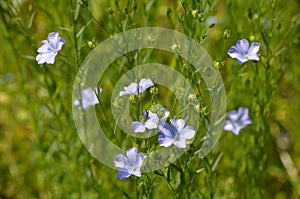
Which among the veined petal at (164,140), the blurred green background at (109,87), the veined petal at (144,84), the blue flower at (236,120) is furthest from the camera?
the blue flower at (236,120)

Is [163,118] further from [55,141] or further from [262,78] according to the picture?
[55,141]

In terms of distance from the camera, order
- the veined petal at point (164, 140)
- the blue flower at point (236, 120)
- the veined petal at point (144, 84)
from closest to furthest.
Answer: the veined petal at point (164, 140) → the veined petal at point (144, 84) → the blue flower at point (236, 120)

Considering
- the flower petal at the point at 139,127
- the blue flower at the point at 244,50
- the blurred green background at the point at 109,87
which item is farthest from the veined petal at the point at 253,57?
the flower petal at the point at 139,127

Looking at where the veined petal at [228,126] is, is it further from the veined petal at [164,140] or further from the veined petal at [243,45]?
the veined petal at [164,140]

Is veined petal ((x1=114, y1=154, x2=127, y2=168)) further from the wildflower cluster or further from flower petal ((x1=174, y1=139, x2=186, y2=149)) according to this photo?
flower petal ((x1=174, y1=139, x2=186, y2=149))

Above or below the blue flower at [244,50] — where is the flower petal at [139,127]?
below

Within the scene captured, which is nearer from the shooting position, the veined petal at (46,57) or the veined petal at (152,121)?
the veined petal at (152,121)
